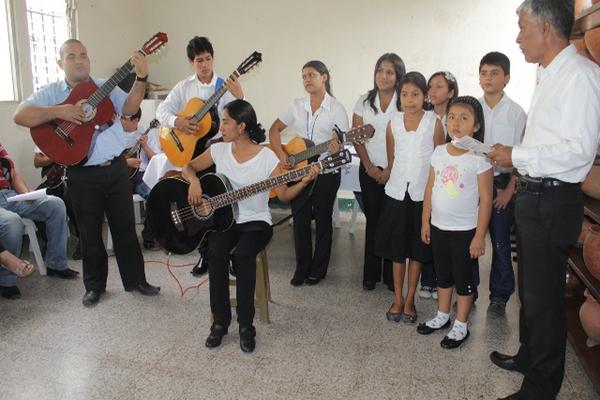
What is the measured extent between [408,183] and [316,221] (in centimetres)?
85

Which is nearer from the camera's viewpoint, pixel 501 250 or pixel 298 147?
pixel 501 250

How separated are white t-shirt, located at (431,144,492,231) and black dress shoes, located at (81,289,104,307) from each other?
2.12 metres

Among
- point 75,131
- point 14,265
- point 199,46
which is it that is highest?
point 199,46

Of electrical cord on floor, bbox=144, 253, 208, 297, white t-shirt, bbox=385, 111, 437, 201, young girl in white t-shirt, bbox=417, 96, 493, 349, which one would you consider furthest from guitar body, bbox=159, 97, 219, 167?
young girl in white t-shirt, bbox=417, 96, 493, 349

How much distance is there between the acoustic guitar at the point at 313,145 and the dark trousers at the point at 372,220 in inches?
13.6

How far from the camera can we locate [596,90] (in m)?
1.66

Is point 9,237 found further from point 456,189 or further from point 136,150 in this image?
point 456,189

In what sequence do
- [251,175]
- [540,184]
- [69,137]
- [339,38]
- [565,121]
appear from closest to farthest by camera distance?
1. [565,121]
2. [540,184]
3. [251,175]
4. [69,137]
5. [339,38]

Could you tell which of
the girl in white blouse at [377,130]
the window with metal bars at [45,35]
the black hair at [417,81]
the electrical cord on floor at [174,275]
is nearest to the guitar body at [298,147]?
the girl in white blouse at [377,130]

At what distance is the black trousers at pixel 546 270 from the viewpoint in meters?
1.78

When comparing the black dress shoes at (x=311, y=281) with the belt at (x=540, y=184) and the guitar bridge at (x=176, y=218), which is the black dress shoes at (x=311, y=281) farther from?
the belt at (x=540, y=184)

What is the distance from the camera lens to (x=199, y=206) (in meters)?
2.58

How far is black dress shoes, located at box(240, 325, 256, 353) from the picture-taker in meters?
2.49

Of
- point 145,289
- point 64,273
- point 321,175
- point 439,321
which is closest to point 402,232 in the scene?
point 439,321
